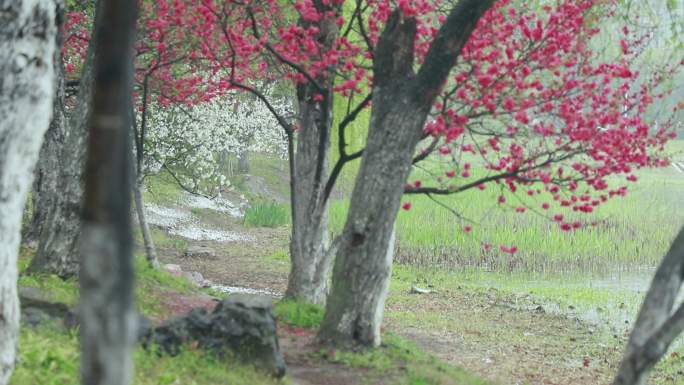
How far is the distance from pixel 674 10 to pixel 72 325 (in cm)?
627

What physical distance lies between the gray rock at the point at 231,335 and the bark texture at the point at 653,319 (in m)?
3.17

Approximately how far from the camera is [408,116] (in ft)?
29.4

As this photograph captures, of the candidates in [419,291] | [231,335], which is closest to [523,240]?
[419,291]

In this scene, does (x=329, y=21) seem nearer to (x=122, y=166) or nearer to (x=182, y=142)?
(x=182, y=142)

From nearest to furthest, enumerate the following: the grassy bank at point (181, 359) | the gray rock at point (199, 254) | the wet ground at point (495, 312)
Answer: the grassy bank at point (181, 359)
the wet ground at point (495, 312)
the gray rock at point (199, 254)

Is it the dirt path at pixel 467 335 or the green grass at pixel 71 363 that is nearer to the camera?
the green grass at pixel 71 363

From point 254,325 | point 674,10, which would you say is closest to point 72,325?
point 254,325

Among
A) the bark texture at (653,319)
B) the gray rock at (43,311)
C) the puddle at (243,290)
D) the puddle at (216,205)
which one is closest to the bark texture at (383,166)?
the gray rock at (43,311)

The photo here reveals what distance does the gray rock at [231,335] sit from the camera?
754 centimetres

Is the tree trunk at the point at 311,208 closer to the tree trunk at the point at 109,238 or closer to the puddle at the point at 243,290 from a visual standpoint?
the puddle at the point at 243,290

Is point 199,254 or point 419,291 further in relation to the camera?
point 199,254

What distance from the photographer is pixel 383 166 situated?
9.03 meters

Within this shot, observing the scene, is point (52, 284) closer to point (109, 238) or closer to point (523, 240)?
point (109, 238)

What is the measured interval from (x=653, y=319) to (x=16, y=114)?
406 cm
